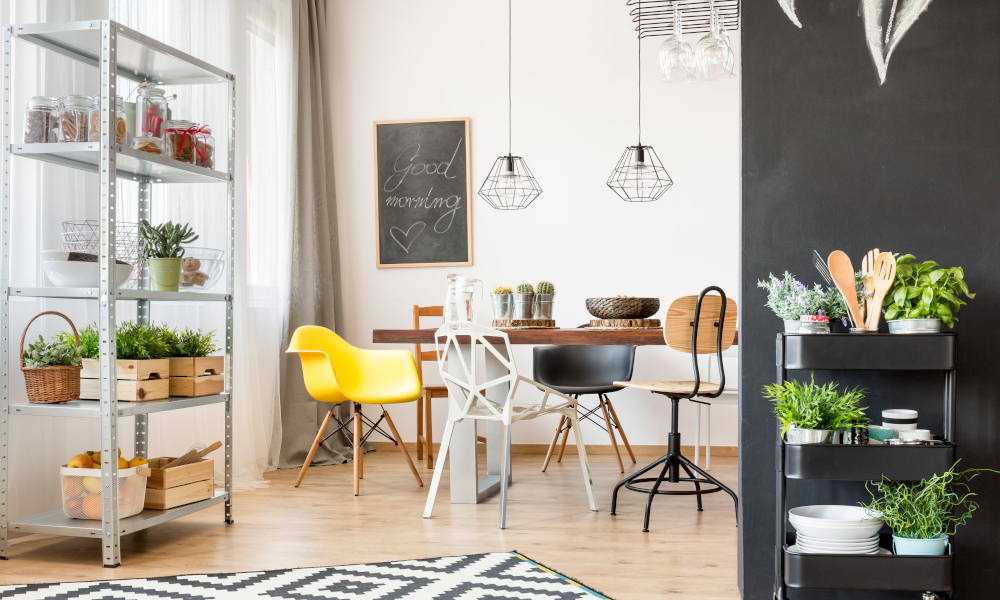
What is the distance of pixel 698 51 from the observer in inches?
114

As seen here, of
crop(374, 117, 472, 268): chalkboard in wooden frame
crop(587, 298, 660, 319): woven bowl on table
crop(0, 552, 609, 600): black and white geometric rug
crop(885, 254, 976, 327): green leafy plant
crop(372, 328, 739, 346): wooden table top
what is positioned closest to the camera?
crop(885, 254, 976, 327): green leafy plant

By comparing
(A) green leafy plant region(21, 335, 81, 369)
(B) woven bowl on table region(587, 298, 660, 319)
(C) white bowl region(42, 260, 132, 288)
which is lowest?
(A) green leafy plant region(21, 335, 81, 369)

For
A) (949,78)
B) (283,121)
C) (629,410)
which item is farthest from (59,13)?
(629,410)

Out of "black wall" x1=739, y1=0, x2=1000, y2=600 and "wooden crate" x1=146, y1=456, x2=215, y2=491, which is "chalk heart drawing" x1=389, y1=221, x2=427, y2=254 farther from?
"black wall" x1=739, y1=0, x2=1000, y2=600

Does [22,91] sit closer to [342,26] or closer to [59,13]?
[59,13]

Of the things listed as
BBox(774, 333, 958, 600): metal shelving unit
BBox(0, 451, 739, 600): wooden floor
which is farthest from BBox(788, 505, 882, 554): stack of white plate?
BBox(0, 451, 739, 600): wooden floor

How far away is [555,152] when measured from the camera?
4.94 metres

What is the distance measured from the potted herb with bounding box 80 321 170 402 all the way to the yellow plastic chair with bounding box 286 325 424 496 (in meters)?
0.96

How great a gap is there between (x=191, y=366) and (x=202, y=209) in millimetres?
1123

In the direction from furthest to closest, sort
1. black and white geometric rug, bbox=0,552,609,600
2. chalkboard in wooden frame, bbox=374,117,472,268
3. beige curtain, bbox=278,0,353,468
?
chalkboard in wooden frame, bbox=374,117,472,268 < beige curtain, bbox=278,0,353,468 < black and white geometric rug, bbox=0,552,609,600

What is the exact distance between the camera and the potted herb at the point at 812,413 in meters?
1.95

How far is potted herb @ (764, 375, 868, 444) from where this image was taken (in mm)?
1945

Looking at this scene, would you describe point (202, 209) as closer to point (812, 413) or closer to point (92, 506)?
point (92, 506)

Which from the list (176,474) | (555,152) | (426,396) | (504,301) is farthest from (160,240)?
(555,152)
